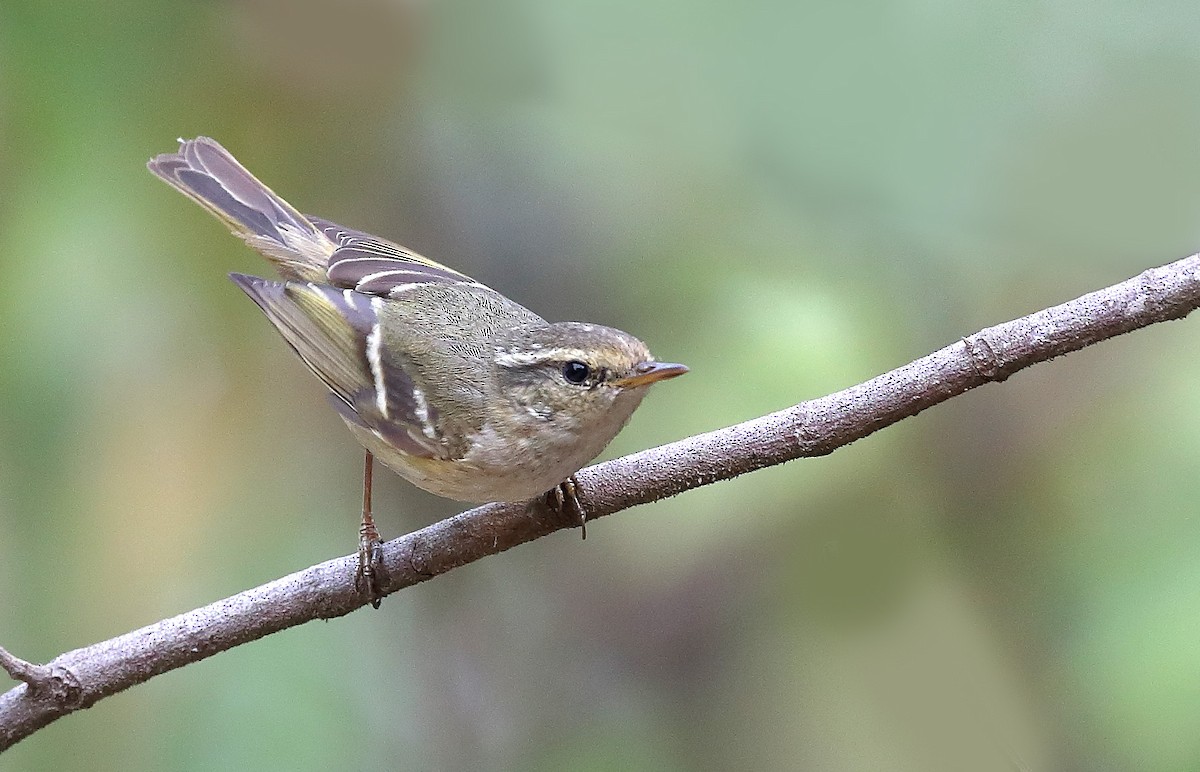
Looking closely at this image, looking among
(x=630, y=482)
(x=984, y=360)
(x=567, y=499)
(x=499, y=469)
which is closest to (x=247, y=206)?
(x=499, y=469)

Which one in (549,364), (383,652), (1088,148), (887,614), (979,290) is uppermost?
(1088,148)

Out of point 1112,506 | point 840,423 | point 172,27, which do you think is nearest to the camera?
point 840,423

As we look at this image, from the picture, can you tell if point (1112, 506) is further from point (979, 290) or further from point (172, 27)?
point (172, 27)

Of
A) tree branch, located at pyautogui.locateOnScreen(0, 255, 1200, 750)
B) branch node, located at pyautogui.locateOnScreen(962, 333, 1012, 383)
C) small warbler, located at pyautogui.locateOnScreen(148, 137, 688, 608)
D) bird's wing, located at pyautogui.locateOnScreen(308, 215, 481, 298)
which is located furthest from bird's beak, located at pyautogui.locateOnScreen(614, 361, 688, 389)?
bird's wing, located at pyautogui.locateOnScreen(308, 215, 481, 298)

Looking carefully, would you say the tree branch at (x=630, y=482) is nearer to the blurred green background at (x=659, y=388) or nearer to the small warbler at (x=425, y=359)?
the small warbler at (x=425, y=359)

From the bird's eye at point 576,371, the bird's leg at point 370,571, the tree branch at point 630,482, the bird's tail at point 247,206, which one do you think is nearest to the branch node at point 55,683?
the tree branch at point 630,482

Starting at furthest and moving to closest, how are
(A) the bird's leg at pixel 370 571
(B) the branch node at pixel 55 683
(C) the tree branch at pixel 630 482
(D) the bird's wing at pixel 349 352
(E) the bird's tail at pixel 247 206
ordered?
(E) the bird's tail at pixel 247 206
(D) the bird's wing at pixel 349 352
(A) the bird's leg at pixel 370 571
(B) the branch node at pixel 55 683
(C) the tree branch at pixel 630 482

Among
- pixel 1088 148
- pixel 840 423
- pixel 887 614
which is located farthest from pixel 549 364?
pixel 1088 148
